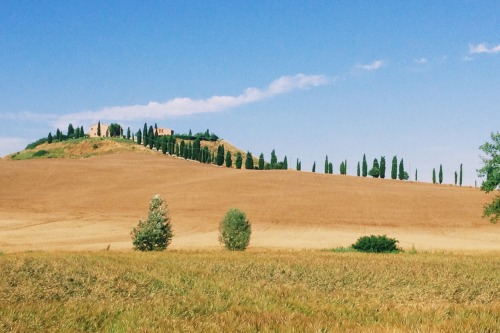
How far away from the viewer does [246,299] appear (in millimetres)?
9953

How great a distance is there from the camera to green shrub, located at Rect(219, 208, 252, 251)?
38.1 m

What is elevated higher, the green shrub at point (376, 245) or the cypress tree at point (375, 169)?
the cypress tree at point (375, 169)

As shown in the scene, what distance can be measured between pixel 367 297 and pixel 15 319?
6366 millimetres

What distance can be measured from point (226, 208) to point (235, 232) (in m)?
45.7

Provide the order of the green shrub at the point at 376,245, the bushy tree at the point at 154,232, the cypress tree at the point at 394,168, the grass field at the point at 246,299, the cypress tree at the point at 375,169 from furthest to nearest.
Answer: the cypress tree at the point at 375,169 → the cypress tree at the point at 394,168 → the green shrub at the point at 376,245 → the bushy tree at the point at 154,232 → the grass field at the point at 246,299

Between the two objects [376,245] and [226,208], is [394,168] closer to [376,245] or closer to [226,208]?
[226,208]

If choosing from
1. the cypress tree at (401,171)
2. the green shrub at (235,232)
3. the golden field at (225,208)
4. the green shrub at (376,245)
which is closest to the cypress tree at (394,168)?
the cypress tree at (401,171)

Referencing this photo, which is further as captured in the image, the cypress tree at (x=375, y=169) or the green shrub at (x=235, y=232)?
the cypress tree at (x=375, y=169)

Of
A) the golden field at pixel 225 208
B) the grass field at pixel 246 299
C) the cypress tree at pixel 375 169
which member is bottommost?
the golden field at pixel 225 208

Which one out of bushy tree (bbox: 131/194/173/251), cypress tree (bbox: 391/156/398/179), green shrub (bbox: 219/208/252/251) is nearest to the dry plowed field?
green shrub (bbox: 219/208/252/251)

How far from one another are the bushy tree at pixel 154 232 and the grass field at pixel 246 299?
17244 millimetres

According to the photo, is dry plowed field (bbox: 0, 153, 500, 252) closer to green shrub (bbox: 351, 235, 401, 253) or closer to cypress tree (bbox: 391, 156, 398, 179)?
green shrub (bbox: 351, 235, 401, 253)

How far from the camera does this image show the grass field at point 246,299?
7.05 meters

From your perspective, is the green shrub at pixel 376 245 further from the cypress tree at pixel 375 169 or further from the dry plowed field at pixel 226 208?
the cypress tree at pixel 375 169
